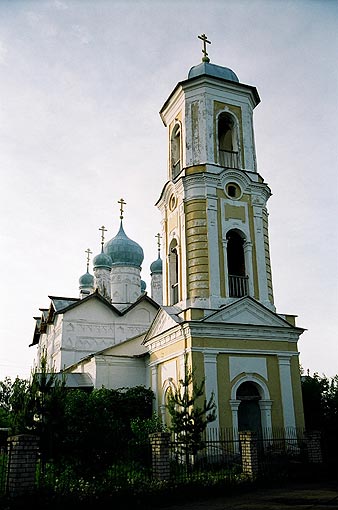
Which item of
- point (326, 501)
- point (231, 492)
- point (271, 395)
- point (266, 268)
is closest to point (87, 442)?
point (231, 492)

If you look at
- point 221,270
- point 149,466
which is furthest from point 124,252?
point 149,466

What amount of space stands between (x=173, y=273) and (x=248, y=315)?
11.1ft

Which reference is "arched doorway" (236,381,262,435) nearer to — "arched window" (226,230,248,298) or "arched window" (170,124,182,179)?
"arched window" (226,230,248,298)

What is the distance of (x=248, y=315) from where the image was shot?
1535 cm

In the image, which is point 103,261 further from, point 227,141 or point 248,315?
point 248,315

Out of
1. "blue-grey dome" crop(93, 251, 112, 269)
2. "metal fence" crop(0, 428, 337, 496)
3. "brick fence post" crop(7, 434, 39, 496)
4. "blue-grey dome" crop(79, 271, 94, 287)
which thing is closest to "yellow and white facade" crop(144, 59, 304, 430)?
"metal fence" crop(0, 428, 337, 496)

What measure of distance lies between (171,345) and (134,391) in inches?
96.8

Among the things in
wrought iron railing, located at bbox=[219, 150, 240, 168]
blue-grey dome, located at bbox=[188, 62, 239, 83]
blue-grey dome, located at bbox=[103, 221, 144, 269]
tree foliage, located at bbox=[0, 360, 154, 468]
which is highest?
blue-grey dome, located at bbox=[188, 62, 239, 83]

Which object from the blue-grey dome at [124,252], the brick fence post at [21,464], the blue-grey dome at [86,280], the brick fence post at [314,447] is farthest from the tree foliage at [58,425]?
the blue-grey dome at [86,280]

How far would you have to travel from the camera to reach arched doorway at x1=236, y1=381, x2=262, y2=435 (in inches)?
596

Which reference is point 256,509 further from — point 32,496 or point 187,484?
point 32,496

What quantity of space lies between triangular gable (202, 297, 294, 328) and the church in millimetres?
29

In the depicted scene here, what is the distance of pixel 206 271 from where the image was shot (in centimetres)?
1584

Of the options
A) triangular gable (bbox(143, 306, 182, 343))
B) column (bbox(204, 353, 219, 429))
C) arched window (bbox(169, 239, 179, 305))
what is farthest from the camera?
arched window (bbox(169, 239, 179, 305))
